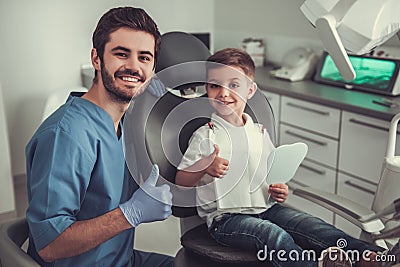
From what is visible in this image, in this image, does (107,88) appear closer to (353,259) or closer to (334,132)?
(353,259)

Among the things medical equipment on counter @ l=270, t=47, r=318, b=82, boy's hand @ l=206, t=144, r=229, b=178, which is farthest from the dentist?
medical equipment on counter @ l=270, t=47, r=318, b=82

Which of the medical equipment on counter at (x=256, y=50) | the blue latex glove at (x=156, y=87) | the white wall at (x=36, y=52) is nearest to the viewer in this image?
the blue latex glove at (x=156, y=87)

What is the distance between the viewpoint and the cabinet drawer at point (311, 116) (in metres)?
2.68

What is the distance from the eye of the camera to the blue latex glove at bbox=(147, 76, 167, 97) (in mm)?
1588

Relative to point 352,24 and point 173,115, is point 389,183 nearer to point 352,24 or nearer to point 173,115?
point 352,24

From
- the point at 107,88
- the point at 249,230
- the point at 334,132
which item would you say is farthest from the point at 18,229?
the point at 334,132

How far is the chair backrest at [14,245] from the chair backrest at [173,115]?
1.21 ft

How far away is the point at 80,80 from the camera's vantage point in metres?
3.60

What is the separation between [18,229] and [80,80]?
2.26m

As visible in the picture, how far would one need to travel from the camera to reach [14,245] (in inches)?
51.3

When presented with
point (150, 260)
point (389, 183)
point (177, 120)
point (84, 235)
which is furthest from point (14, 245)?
point (389, 183)

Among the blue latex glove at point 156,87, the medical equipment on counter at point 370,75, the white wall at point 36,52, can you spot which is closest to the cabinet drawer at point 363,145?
the medical equipment on counter at point 370,75

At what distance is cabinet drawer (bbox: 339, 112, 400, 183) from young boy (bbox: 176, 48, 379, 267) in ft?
3.50

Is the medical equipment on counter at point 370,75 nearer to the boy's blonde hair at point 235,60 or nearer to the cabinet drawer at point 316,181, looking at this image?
the cabinet drawer at point 316,181
